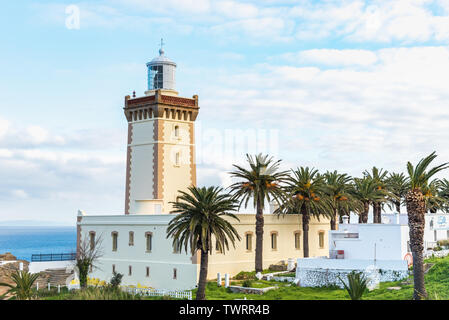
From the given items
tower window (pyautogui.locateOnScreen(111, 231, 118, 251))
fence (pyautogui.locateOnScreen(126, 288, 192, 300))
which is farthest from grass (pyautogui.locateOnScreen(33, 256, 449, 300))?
tower window (pyautogui.locateOnScreen(111, 231, 118, 251))

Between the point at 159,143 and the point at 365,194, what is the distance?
1717 cm

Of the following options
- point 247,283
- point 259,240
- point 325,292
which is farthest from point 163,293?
point 325,292

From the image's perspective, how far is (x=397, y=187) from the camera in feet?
183

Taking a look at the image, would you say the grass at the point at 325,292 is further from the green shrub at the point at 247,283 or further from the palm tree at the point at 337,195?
the palm tree at the point at 337,195

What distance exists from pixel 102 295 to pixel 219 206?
9.56 metres

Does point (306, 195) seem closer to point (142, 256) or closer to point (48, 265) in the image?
point (142, 256)

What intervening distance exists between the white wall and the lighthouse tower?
2.25m

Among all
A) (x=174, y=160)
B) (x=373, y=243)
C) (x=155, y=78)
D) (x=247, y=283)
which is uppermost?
(x=155, y=78)

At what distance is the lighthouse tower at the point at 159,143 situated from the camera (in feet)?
161

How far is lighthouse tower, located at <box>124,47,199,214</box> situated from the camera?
49062 millimetres

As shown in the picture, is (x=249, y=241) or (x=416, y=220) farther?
(x=249, y=241)

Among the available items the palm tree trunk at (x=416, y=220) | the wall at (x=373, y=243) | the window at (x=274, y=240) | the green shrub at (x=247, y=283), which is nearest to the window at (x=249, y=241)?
the window at (x=274, y=240)

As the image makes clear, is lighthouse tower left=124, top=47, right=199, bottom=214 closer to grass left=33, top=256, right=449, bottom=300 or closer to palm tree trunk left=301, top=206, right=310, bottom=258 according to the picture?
palm tree trunk left=301, top=206, right=310, bottom=258
